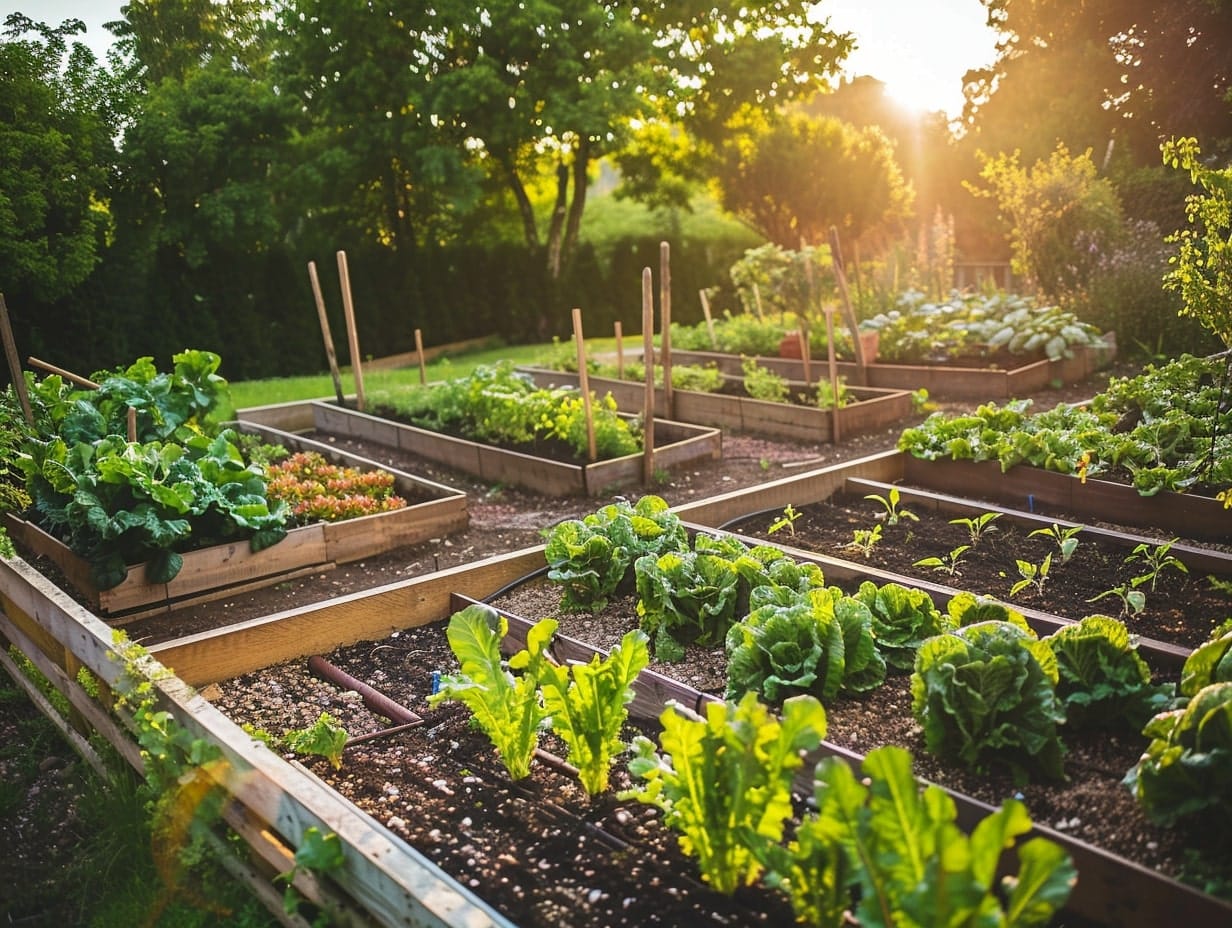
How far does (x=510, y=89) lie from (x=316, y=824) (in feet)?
44.9

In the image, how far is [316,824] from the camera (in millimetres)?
2344

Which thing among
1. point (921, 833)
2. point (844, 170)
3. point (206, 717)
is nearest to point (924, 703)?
point (921, 833)

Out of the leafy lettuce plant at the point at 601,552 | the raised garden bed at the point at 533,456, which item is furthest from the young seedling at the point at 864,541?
the raised garden bed at the point at 533,456

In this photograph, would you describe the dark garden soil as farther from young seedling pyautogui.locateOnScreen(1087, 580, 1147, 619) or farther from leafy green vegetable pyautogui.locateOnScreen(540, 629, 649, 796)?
leafy green vegetable pyautogui.locateOnScreen(540, 629, 649, 796)

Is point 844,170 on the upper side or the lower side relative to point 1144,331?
upper

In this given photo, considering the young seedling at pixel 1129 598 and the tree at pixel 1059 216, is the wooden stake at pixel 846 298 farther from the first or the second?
the young seedling at pixel 1129 598

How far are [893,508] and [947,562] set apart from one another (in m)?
0.74

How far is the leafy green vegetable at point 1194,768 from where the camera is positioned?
7.05ft

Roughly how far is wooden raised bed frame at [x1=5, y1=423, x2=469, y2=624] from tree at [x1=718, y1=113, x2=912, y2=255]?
1362 centimetres

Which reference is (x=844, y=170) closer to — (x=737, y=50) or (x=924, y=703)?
(x=737, y=50)

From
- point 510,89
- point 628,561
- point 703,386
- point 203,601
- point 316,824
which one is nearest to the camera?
point 316,824

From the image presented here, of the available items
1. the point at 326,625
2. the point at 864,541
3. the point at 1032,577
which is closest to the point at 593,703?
the point at 326,625

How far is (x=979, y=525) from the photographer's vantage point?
4453 mm

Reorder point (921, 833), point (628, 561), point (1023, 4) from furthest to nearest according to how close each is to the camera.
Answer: point (1023, 4), point (628, 561), point (921, 833)
